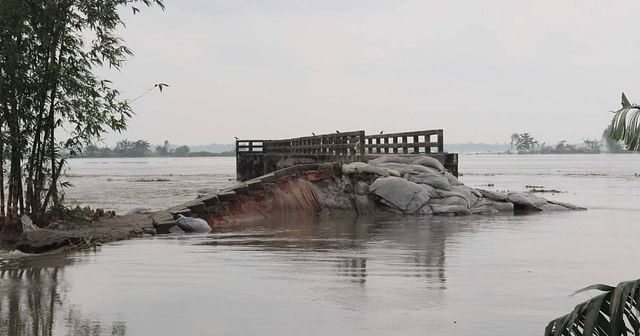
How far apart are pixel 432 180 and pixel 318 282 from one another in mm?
10863

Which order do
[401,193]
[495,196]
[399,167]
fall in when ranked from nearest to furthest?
[401,193] → [495,196] → [399,167]

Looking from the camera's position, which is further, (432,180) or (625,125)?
(432,180)

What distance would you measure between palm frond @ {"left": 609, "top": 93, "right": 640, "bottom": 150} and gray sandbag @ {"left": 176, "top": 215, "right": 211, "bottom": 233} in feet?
36.2

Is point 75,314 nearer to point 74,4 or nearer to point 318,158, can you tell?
point 74,4

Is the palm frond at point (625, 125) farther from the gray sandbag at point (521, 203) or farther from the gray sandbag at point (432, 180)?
the gray sandbag at point (521, 203)

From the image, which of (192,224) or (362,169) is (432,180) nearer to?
(362,169)

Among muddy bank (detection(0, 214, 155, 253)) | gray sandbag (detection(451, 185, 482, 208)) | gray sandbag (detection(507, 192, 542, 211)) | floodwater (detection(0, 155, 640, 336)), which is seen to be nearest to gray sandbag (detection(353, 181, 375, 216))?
gray sandbag (detection(451, 185, 482, 208))

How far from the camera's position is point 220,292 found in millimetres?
7113

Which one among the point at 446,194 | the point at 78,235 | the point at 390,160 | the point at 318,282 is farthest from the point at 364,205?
the point at 318,282

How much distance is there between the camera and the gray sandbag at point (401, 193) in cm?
1734

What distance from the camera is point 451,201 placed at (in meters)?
17.5

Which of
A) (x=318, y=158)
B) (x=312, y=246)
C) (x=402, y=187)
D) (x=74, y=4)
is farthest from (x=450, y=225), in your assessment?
(x=318, y=158)

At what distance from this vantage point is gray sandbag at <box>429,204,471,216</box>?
17094 mm

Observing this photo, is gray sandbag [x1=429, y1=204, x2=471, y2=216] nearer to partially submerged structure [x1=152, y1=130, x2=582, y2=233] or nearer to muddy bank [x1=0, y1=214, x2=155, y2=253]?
partially submerged structure [x1=152, y1=130, x2=582, y2=233]
